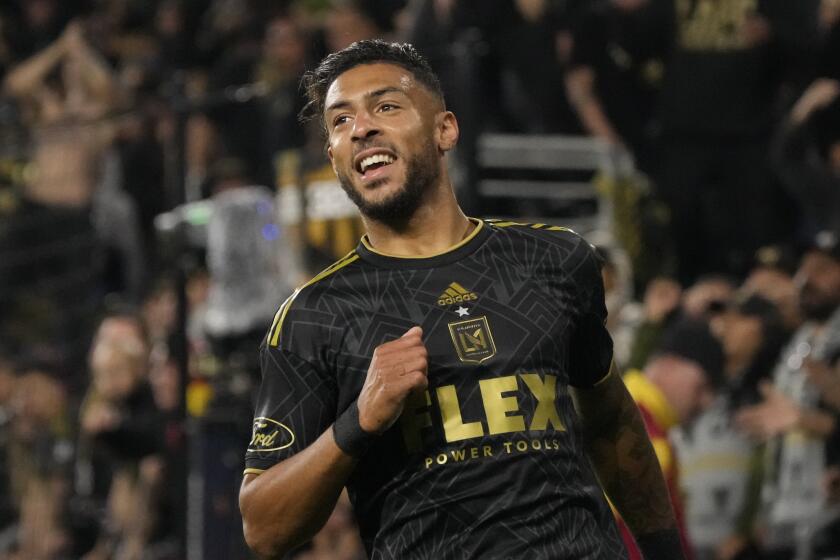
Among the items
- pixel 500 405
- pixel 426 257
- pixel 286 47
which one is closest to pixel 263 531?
pixel 500 405

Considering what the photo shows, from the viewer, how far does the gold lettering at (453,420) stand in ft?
10.7

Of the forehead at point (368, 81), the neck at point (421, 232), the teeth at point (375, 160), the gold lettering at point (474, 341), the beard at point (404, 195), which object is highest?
the forehead at point (368, 81)

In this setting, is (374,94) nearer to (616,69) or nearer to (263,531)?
(263,531)

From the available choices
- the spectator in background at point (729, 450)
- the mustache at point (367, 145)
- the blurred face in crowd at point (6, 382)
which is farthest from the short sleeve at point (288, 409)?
the blurred face in crowd at point (6, 382)

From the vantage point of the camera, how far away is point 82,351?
29.5ft

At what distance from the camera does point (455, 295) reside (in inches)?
134

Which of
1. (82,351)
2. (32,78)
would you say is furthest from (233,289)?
(32,78)

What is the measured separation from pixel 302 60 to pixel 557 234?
5296 mm

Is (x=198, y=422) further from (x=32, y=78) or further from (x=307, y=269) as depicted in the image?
(x=32, y=78)

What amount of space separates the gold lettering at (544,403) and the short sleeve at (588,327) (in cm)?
20

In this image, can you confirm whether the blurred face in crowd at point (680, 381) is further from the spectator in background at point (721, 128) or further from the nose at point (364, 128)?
the nose at point (364, 128)

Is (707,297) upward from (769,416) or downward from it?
upward

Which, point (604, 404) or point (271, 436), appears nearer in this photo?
point (271, 436)

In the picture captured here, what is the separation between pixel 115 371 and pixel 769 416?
10.8 ft
